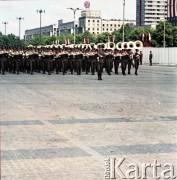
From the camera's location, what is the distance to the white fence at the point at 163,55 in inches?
2186

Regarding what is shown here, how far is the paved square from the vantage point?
23.0 ft

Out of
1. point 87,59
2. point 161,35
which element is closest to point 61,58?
point 87,59

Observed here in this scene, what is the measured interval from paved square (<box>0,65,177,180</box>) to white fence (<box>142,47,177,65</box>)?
130ft

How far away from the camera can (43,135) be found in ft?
30.7

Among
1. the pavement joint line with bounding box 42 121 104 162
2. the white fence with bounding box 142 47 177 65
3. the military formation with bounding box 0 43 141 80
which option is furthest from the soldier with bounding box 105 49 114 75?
the white fence with bounding box 142 47 177 65

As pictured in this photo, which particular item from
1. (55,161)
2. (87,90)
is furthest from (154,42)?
(55,161)

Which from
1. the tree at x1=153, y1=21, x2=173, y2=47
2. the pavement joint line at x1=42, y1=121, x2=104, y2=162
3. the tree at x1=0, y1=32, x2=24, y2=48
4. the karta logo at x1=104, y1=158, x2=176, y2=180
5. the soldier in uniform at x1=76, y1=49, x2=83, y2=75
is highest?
the tree at x1=0, y1=32, x2=24, y2=48

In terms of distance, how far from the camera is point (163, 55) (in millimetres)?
57875

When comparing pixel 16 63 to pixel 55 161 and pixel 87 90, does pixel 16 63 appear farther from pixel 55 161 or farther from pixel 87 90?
pixel 55 161

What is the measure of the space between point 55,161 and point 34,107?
21.3 feet

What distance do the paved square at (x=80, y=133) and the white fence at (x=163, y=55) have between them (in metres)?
39.5

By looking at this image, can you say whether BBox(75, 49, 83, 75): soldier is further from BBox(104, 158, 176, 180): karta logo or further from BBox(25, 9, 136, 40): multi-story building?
BBox(25, 9, 136, 40): multi-story building

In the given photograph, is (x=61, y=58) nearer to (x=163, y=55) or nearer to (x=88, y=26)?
(x=163, y=55)

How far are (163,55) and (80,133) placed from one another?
1933 inches
